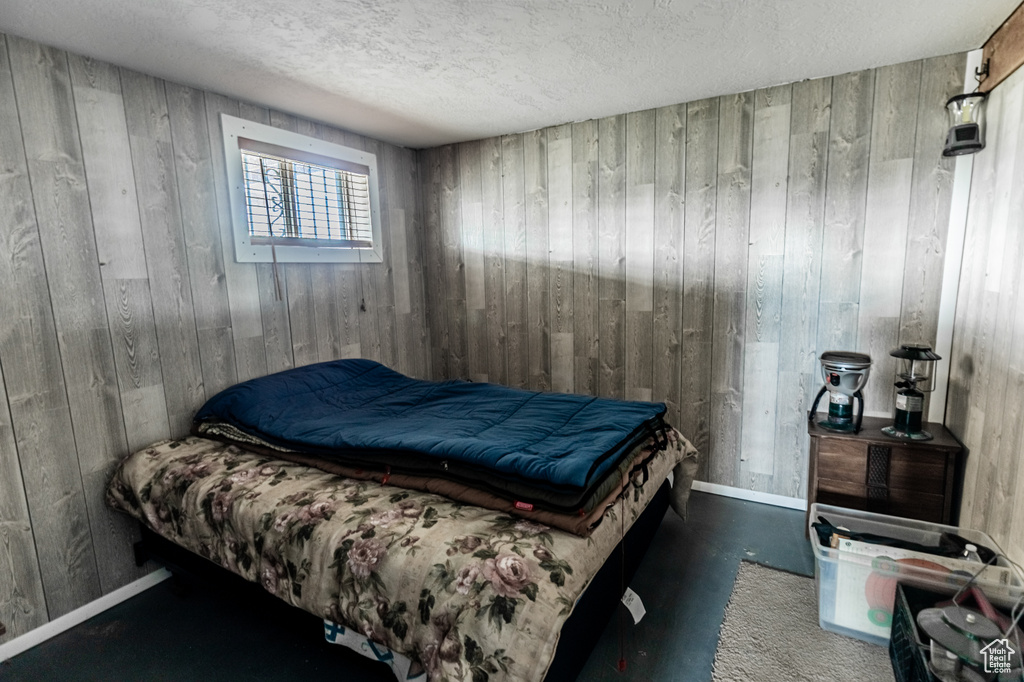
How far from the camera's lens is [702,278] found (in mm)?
2775

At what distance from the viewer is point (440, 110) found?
2.75 metres

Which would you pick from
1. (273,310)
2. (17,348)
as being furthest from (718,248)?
(17,348)

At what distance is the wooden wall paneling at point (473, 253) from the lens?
3438 mm

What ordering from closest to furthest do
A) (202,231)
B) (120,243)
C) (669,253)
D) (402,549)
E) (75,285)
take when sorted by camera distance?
(402,549)
(75,285)
(120,243)
(202,231)
(669,253)

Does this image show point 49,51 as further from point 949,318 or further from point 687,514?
point 949,318

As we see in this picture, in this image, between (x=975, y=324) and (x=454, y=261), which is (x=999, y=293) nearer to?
(x=975, y=324)

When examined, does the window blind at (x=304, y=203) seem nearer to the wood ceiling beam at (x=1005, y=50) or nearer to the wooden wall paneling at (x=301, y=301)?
the wooden wall paneling at (x=301, y=301)

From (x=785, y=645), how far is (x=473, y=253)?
2777 millimetres

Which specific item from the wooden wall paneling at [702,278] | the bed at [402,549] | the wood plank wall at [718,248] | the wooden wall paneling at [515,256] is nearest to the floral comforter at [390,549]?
the bed at [402,549]

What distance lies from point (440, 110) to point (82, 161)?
165 centimetres

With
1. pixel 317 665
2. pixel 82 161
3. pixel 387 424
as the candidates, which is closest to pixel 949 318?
pixel 387 424

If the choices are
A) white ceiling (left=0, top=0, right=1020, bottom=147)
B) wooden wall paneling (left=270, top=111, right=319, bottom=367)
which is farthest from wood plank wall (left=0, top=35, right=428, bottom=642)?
white ceiling (left=0, top=0, right=1020, bottom=147)

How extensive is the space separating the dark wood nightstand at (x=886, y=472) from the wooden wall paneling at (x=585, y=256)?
131cm

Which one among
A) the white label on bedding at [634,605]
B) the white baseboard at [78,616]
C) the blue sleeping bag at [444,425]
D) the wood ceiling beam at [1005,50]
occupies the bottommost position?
the white baseboard at [78,616]
